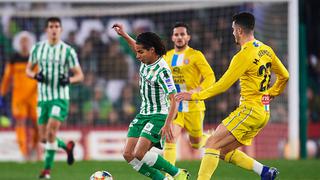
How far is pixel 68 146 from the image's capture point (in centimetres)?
1390

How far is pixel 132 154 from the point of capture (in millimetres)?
10062

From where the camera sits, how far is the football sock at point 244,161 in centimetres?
1033

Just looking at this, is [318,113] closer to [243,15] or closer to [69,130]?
[69,130]

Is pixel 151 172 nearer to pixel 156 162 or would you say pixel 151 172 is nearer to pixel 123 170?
pixel 156 162

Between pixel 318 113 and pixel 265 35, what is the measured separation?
2.81 m

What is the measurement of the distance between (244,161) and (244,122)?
70 cm

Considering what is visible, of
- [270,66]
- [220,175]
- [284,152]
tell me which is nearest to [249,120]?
[270,66]

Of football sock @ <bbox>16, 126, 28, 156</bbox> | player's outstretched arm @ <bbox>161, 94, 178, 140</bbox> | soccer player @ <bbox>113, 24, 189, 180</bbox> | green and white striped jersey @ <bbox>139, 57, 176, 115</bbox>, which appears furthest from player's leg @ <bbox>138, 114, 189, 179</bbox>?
football sock @ <bbox>16, 126, 28, 156</bbox>

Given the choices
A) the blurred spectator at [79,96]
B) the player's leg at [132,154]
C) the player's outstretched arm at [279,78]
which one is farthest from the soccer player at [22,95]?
the player's outstretched arm at [279,78]

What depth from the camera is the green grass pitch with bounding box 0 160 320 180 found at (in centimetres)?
1292

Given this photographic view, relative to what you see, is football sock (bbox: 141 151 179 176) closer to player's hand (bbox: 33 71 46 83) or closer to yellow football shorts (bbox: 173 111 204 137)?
yellow football shorts (bbox: 173 111 204 137)

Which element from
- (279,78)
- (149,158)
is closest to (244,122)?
(279,78)

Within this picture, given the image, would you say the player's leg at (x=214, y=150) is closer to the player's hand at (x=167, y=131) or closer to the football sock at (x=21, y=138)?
the player's hand at (x=167, y=131)

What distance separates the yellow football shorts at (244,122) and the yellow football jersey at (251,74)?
0.09 meters
